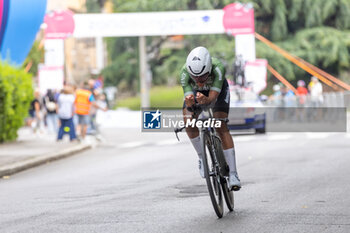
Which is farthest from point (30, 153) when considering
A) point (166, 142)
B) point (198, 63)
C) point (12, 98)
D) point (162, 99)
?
point (162, 99)

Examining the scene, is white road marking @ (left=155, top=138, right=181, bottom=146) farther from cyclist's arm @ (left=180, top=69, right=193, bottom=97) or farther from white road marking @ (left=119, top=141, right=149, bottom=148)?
cyclist's arm @ (left=180, top=69, right=193, bottom=97)

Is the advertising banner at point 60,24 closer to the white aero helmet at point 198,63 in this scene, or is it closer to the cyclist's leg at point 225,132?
the cyclist's leg at point 225,132

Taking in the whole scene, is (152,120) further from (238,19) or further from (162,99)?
(162,99)

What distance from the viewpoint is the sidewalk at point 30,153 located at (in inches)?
604

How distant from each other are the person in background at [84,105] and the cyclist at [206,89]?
47.3ft

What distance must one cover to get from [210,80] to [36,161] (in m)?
8.72

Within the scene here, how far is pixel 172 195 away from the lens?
10.3 metres

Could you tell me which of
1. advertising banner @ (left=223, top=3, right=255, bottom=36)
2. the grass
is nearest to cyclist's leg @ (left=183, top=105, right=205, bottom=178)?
advertising banner @ (left=223, top=3, right=255, bottom=36)

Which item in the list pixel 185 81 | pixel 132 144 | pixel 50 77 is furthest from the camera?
pixel 50 77

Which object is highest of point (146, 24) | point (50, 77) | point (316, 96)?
point (146, 24)

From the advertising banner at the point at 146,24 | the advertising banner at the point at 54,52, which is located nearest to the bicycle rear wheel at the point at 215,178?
the advertising banner at the point at 146,24

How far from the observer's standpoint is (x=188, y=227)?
308 inches

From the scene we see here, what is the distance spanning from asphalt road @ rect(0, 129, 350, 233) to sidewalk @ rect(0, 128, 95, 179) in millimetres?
255

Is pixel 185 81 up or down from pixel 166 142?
up
